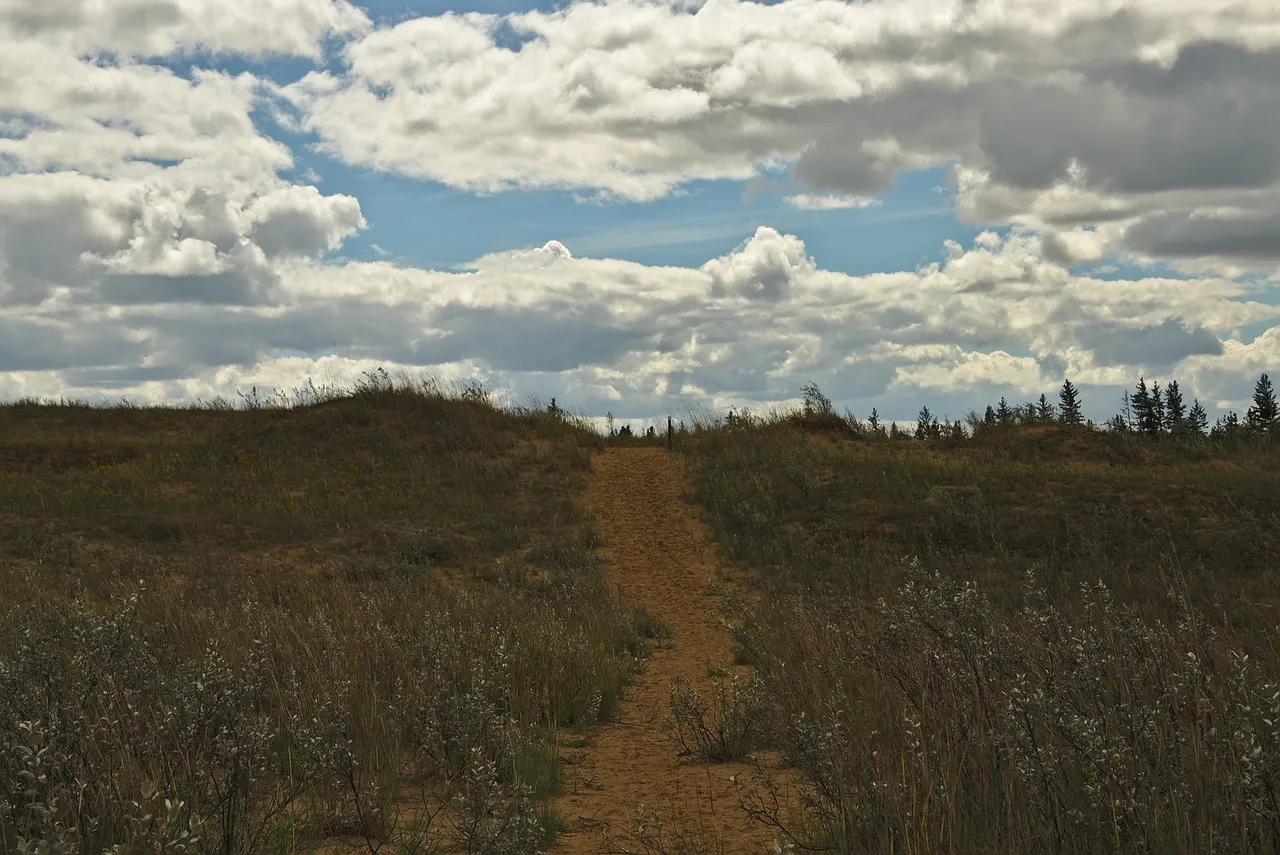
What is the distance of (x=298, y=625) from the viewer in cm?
1008

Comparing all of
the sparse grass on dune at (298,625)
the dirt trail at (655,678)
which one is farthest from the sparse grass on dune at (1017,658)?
the sparse grass on dune at (298,625)

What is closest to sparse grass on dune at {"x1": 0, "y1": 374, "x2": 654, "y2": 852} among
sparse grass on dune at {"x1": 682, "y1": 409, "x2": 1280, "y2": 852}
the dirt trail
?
the dirt trail

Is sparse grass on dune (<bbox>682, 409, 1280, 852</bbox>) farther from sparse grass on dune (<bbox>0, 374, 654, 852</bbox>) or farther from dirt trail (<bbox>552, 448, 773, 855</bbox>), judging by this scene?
sparse grass on dune (<bbox>0, 374, 654, 852</bbox>)

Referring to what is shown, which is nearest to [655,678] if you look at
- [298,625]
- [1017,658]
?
[298,625]

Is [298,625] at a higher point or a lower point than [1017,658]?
lower

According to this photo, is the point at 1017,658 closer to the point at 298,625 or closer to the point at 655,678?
the point at 655,678

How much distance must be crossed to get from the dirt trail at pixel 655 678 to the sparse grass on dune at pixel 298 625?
1.15ft

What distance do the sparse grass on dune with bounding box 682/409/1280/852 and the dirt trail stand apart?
1.29 ft

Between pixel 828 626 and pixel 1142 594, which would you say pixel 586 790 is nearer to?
pixel 828 626

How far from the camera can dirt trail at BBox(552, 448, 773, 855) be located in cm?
579

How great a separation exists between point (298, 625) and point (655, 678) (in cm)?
409

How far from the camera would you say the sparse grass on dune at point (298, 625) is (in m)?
4.77

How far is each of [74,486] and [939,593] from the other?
22.5 m

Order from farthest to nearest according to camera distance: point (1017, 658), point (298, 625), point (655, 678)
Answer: point (655, 678)
point (298, 625)
point (1017, 658)
